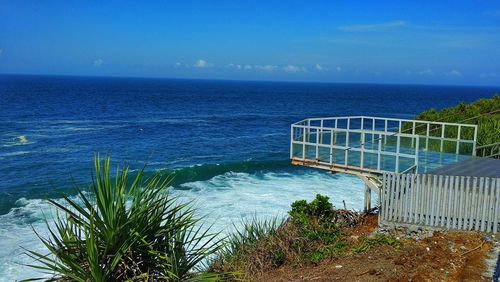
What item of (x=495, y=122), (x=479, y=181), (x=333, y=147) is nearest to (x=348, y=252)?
(x=479, y=181)

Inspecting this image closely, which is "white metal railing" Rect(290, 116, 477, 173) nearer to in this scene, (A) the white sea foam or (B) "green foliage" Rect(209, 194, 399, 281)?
(B) "green foliage" Rect(209, 194, 399, 281)

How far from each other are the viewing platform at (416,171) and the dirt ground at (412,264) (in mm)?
598

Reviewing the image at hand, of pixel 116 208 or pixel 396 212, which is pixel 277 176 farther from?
pixel 116 208

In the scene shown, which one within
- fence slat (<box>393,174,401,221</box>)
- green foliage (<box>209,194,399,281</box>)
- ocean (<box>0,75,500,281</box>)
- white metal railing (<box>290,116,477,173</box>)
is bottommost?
ocean (<box>0,75,500,281</box>)

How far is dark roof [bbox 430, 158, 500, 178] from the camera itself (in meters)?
13.7

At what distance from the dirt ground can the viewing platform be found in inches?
23.6

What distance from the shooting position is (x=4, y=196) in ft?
77.7

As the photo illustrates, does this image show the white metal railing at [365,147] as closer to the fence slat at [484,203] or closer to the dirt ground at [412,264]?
the fence slat at [484,203]

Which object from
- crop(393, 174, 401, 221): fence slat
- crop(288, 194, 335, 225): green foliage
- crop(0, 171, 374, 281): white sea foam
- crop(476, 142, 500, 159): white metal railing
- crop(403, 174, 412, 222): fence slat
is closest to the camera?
crop(403, 174, 412, 222): fence slat

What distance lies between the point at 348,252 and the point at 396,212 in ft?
6.10

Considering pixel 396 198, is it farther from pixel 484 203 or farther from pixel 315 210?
pixel 315 210

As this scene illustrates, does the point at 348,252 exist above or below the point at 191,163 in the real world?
above

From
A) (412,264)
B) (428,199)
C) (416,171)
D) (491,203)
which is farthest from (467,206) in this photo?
(412,264)

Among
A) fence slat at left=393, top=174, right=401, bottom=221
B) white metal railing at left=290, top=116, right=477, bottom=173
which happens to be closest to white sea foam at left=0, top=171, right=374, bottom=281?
white metal railing at left=290, top=116, right=477, bottom=173
